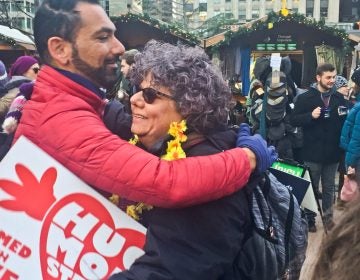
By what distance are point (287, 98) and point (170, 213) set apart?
171 inches

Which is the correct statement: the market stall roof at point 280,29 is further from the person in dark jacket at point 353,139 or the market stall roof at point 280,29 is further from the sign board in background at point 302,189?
the sign board in background at point 302,189

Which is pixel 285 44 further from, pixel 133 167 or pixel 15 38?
pixel 133 167

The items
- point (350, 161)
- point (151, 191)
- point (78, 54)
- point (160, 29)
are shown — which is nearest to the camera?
point (151, 191)

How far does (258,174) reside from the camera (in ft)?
5.37

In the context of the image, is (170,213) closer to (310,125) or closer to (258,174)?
→ (258,174)

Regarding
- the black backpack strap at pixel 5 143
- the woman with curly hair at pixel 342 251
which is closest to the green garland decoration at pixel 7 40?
the black backpack strap at pixel 5 143

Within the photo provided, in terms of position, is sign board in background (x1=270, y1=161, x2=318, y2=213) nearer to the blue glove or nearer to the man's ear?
the blue glove

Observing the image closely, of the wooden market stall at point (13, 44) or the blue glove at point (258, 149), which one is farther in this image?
the wooden market stall at point (13, 44)

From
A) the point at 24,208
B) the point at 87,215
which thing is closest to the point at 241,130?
the point at 87,215

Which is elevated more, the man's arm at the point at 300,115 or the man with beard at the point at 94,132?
the man with beard at the point at 94,132

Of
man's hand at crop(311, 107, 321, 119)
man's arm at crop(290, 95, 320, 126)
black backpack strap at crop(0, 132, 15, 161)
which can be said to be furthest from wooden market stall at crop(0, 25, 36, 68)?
black backpack strap at crop(0, 132, 15, 161)

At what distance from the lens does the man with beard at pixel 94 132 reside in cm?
146

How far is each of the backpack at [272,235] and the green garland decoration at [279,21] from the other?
9930mm

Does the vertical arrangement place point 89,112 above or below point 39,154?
above
